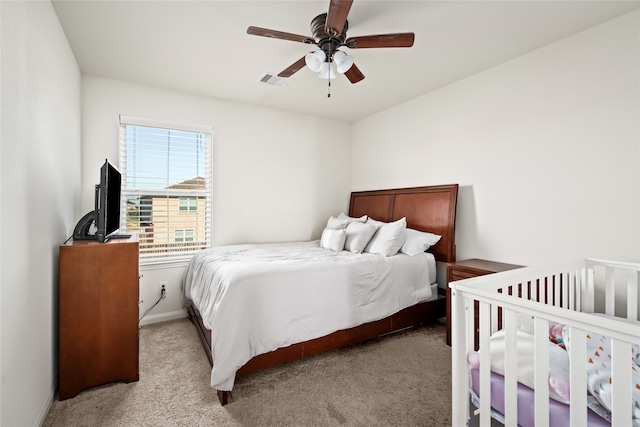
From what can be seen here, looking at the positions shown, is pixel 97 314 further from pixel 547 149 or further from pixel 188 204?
pixel 547 149

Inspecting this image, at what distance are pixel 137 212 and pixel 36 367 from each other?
6.03 feet

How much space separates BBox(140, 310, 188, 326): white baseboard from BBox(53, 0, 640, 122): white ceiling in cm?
248

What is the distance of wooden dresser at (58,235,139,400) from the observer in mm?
1933

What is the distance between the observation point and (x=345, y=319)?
2414 mm

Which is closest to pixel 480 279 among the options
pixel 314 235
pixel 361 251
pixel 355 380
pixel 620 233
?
pixel 355 380

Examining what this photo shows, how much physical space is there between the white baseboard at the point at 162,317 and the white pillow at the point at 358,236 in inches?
78.8

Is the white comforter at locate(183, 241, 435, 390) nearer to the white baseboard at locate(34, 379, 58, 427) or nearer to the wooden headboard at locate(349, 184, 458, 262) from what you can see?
the wooden headboard at locate(349, 184, 458, 262)

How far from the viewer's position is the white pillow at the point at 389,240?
2.98m

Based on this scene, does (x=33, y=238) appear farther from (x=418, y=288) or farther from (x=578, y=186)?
(x=578, y=186)

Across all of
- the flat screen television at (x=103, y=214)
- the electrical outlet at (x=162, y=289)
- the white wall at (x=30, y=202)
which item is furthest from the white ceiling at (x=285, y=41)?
the electrical outlet at (x=162, y=289)

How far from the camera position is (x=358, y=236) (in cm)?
320

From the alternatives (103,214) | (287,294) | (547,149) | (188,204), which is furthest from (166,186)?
(547,149)

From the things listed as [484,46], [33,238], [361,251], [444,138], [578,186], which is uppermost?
[484,46]

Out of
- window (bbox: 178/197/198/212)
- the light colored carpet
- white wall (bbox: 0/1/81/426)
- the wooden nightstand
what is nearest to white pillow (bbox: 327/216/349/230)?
the wooden nightstand
